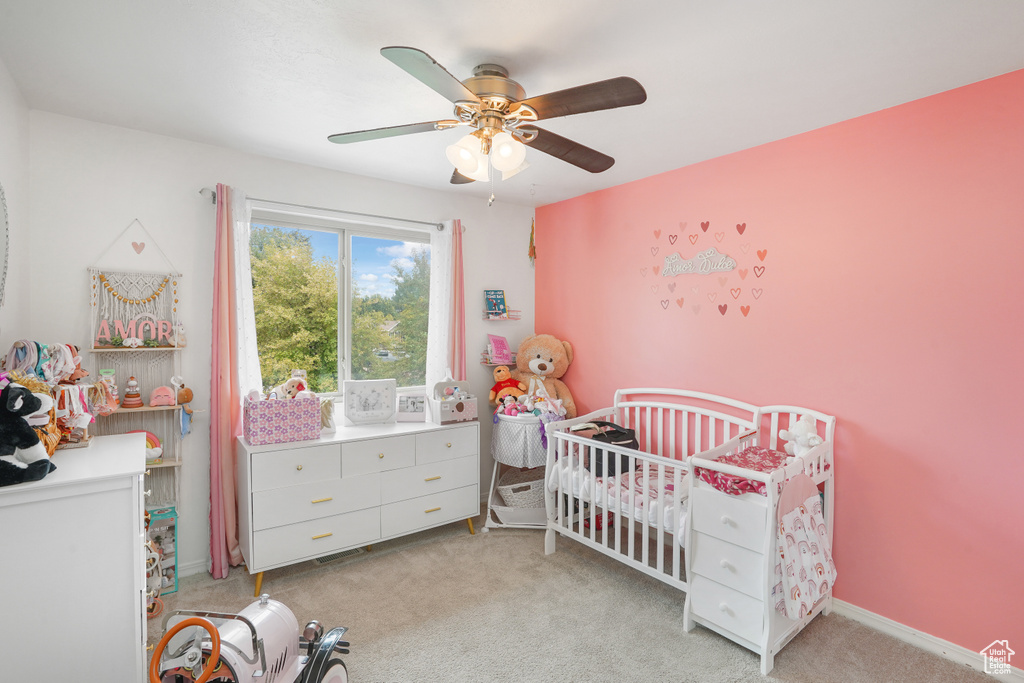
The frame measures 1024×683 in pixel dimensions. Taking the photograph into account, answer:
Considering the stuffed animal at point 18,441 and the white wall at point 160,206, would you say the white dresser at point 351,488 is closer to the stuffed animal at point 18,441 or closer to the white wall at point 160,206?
the white wall at point 160,206

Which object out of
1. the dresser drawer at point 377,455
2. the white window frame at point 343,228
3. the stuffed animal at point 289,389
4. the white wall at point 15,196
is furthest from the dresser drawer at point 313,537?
the white wall at point 15,196

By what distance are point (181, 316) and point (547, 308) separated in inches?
104

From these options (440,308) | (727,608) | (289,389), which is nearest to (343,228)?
(440,308)

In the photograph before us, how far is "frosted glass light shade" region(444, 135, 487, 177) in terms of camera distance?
1802 mm

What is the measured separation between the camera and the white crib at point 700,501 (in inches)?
81.8

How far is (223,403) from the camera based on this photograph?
2787mm

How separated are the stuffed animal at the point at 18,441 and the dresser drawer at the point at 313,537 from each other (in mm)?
1269

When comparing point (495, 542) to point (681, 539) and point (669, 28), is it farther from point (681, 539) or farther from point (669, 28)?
point (669, 28)

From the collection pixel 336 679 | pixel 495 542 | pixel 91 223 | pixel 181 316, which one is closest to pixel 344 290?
pixel 181 316

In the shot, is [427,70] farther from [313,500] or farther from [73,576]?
[313,500]

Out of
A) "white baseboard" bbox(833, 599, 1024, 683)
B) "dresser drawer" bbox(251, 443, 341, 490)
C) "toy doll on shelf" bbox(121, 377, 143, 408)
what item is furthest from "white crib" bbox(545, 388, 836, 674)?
"toy doll on shelf" bbox(121, 377, 143, 408)

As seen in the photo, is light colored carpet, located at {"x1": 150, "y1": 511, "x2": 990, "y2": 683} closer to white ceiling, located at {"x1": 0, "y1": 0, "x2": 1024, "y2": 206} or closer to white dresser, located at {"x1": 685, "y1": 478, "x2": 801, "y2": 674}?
white dresser, located at {"x1": 685, "y1": 478, "x2": 801, "y2": 674}

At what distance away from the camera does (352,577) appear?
279 cm

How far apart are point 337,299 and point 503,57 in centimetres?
215
